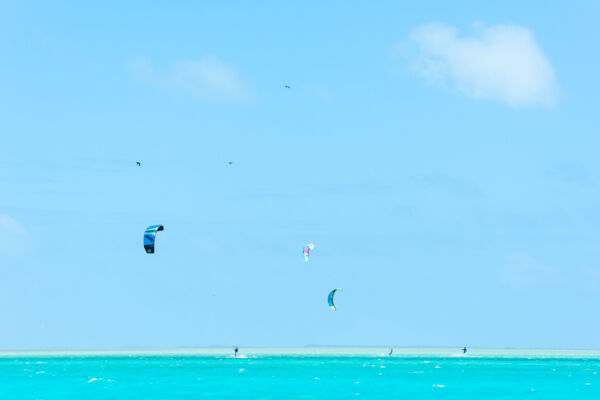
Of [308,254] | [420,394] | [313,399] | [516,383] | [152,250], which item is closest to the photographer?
[152,250]

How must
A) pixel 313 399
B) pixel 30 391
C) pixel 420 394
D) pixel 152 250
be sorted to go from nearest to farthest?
pixel 152 250, pixel 313 399, pixel 420 394, pixel 30 391

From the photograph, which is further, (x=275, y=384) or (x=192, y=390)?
(x=275, y=384)

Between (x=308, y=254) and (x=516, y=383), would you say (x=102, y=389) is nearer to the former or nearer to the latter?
(x=308, y=254)

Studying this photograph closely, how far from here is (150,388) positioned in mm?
Result: 66500

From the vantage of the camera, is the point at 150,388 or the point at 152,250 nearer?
the point at 152,250

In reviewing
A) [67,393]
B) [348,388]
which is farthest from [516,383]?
[67,393]

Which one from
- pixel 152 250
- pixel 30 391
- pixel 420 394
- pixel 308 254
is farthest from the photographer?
pixel 308 254

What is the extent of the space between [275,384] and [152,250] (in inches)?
953

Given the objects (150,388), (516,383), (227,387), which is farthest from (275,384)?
(516,383)

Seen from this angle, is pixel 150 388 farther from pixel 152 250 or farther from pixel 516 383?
pixel 516 383

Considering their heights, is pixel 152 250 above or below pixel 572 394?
above

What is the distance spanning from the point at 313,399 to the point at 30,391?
71.2ft

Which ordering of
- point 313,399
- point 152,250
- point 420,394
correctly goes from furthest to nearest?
point 420,394 < point 313,399 < point 152,250

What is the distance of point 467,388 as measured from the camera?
6731cm
